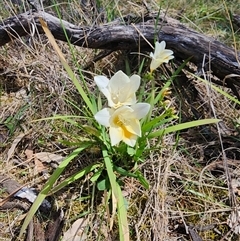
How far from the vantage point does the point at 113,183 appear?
124 centimetres

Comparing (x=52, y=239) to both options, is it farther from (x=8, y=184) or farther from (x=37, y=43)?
(x=37, y=43)

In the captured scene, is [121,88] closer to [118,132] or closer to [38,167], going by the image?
[118,132]

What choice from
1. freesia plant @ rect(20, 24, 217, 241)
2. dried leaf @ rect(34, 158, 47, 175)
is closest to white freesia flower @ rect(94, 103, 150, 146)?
freesia plant @ rect(20, 24, 217, 241)

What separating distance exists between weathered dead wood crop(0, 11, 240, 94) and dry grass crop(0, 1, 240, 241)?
0.44 ft

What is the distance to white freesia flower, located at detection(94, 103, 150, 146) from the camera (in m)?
1.18

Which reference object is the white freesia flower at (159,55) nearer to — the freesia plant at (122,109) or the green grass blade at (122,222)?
the freesia plant at (122,109)

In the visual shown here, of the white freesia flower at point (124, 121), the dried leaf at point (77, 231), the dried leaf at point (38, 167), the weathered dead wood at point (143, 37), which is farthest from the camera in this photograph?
the weathered dead wood at point (143, 37)

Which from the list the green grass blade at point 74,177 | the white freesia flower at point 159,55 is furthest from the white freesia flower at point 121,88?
the green grass blade at point 74,177

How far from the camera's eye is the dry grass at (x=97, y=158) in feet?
4.56

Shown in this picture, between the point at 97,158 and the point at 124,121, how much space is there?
0.35 metres

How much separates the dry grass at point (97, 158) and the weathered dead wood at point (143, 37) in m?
0.14

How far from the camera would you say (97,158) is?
153 centimetres

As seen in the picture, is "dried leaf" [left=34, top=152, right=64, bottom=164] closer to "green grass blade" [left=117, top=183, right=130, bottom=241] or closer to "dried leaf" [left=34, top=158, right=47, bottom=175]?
"dried leaf" [left=34, top=158, right=47, bottom=175]

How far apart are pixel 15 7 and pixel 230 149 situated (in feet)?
4.85
